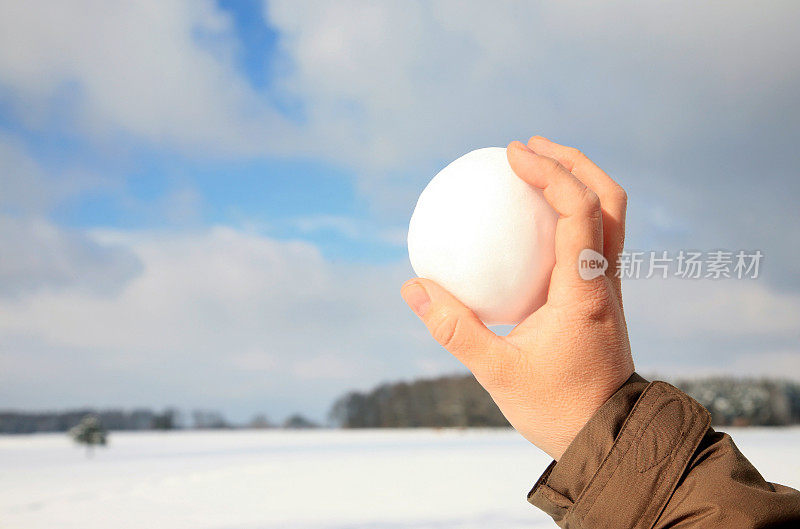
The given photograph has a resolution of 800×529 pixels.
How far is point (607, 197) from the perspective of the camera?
2.12m

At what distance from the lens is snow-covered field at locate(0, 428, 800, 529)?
31.9 feet

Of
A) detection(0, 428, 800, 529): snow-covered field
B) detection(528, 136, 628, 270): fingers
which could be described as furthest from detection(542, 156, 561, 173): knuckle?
detection(0, 428, 800, 529): snow-covered field

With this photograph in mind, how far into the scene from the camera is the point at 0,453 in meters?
25.2

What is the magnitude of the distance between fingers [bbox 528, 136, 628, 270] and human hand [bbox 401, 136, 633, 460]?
0.12 m

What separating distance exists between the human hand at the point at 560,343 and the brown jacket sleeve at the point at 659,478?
0.41 ft

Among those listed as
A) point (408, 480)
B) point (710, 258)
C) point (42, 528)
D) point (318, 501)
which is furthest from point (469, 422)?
point (710, 258)

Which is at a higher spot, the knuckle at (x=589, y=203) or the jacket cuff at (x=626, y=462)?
the knuckle at (x=589, y=203)

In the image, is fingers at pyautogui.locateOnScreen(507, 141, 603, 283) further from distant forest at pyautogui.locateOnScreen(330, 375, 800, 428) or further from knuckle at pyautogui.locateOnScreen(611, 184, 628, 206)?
distant forest at pyautogui.locateOnScreen(330, 375, 800, 428)

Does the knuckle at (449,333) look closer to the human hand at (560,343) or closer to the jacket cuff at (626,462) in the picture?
the human hand at (560,343)

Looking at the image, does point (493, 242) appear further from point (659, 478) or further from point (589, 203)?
point (659, 478)

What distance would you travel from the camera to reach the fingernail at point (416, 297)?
2.12 m

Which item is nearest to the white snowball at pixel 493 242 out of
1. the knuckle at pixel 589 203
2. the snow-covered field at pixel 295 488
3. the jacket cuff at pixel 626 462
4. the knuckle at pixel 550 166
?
the knuckle at pixel 550 166

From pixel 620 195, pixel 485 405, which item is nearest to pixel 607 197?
pixel 620 195

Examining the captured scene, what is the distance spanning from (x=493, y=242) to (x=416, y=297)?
443mm
